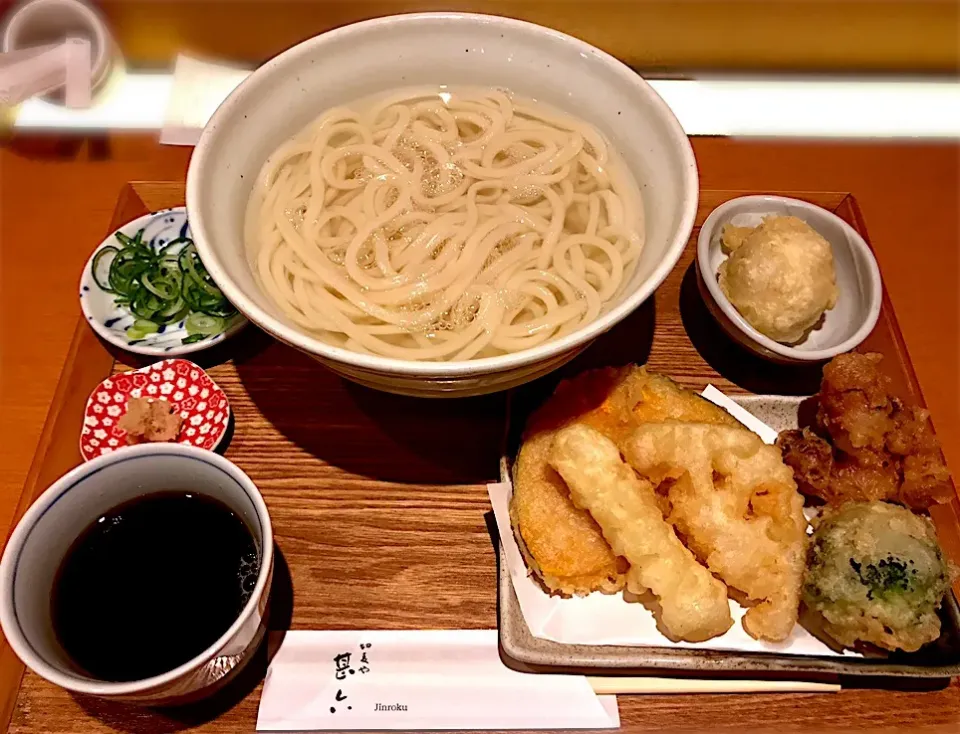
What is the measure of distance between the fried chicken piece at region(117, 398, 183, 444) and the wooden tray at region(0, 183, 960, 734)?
140 millimetres

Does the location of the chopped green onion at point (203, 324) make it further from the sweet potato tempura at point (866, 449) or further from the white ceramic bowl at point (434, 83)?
the sweet potato tempura at point (866, 449)

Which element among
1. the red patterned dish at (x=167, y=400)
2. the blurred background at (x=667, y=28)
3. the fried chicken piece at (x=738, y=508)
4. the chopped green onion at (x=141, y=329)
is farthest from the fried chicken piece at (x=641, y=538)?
the blurred background at (x=667, y=28)

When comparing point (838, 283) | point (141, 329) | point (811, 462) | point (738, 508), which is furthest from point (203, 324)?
point (838, 283)

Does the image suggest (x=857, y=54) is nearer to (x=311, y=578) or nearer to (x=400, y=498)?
(x=400, y=498)

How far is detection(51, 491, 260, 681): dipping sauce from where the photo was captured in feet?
4.25

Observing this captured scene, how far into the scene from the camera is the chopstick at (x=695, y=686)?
4.58ft

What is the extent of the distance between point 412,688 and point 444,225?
98 centimetres

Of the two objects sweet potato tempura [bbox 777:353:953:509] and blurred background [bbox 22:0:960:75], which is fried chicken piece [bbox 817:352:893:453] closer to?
sweet potato tempura [bbox 777:353:953:509]

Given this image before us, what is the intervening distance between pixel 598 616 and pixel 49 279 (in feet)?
6.00

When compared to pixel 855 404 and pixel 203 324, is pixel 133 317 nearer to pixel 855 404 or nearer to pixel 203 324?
pixel 203 324

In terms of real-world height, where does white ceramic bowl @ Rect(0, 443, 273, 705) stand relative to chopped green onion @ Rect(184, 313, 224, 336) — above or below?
above

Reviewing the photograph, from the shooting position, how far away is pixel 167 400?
69.4 inches

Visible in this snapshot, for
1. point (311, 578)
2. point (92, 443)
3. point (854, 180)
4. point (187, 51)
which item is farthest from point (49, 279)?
point (854, 180)

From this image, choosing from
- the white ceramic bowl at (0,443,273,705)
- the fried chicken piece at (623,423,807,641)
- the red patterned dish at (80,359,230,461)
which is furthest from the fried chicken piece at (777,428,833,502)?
the red patterned dish at (80,359,230,461)
